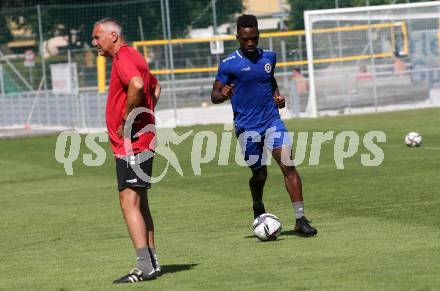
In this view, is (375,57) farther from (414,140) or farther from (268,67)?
(268,67)

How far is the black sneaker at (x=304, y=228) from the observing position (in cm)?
1235

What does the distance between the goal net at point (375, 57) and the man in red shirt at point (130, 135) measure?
29.4m

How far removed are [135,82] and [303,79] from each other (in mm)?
30371

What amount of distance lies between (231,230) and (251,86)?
5.21 feet

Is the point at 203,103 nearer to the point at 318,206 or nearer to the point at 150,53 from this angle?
the point at 150,53

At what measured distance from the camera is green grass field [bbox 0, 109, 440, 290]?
391 inches

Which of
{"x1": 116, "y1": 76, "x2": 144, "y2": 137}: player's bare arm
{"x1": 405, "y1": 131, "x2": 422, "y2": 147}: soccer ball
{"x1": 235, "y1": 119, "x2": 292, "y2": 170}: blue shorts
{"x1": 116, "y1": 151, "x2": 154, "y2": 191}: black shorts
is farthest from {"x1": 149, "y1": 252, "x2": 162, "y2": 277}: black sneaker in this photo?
{"x1": 405, "y1": 131, "x2": 422, "y2": 147}: soccer ball

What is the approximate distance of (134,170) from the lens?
10164mm

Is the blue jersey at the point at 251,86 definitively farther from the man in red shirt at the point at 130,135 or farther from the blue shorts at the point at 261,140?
the man in red shirt at the point at 130,135

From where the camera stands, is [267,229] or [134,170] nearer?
[134,170]

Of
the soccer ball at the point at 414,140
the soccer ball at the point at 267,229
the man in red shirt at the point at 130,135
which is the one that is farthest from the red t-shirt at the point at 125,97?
the soccer ball at the point at 414,140

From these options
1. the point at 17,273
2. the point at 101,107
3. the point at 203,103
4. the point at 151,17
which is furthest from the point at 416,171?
the point at 151,17

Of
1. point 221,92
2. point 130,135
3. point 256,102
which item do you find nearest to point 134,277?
point 130,135

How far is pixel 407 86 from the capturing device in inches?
1590
